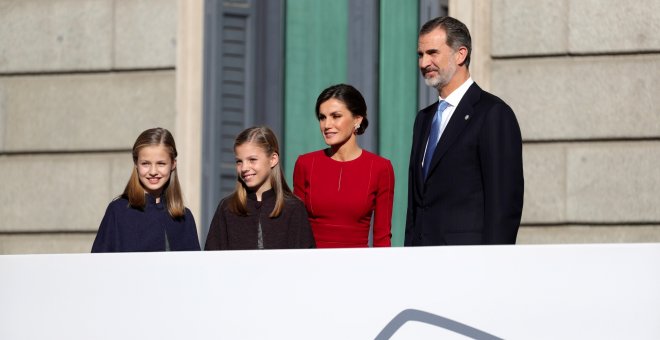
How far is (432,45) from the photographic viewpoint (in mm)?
5758

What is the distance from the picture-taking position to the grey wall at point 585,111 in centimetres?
885

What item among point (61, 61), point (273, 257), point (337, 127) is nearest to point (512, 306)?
point (273, 257)

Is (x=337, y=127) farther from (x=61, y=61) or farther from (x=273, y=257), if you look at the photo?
(x=61, y=61)

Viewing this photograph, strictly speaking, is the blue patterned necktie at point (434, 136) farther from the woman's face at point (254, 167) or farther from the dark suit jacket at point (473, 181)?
the woman's face at point (254, 167)

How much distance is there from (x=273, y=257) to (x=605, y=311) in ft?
3.60

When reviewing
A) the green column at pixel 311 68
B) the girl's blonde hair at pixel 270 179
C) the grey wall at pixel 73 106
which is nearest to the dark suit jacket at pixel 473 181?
the girl's blonde hair at pixel 270 179

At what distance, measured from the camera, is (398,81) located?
379 inches

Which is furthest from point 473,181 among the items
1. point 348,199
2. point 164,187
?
point 164,187

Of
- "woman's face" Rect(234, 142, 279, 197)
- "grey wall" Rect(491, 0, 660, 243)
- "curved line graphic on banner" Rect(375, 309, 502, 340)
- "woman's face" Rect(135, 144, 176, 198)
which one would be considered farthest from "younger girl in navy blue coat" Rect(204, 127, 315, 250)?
"grey wall" Rect(491, 0, 660, 243)

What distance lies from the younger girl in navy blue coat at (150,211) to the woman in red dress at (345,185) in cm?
57

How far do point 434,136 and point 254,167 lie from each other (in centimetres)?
84

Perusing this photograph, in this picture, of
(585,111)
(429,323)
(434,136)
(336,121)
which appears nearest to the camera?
(429,323)

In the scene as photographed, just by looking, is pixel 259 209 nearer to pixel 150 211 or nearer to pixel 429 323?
pixel 150 211

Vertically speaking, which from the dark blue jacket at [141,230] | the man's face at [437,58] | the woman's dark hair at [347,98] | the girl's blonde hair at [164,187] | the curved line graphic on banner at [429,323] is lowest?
the curved line graphic on banner at [429,323]
